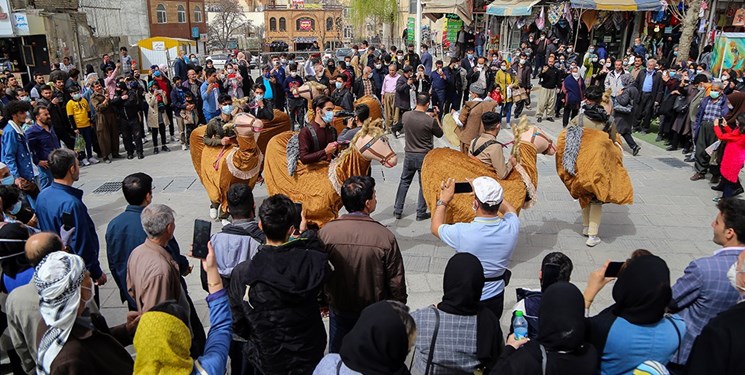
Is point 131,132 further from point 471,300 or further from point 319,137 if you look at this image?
point 471,300

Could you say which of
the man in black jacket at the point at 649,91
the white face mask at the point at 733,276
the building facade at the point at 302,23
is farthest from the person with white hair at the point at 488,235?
the building facade at the point at 302,23

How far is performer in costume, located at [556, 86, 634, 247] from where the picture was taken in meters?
5.94

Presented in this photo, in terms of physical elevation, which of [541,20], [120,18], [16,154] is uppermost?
[120,18]

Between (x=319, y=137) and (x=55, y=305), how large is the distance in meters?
3.41

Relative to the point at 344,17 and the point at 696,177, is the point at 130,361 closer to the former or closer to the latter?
the point at 696,177

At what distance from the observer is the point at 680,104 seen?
10.1 m

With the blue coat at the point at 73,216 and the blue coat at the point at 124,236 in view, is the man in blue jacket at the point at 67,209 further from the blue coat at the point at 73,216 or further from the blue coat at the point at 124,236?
the blue coat at the point at 124,236

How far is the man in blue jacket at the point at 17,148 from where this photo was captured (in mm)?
6355

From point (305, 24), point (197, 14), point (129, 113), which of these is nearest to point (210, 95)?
point (129, 113)

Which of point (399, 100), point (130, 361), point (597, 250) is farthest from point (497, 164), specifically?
point (399, 100)

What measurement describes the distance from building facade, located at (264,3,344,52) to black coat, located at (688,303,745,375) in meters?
64.7

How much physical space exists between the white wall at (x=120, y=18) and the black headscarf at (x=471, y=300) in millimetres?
32147

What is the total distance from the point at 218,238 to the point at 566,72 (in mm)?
11306

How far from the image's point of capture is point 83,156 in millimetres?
10438
